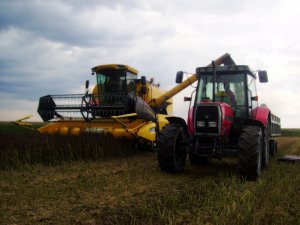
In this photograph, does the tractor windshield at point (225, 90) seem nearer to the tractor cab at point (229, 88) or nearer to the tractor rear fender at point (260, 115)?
the tractor cab at point (229, 88)

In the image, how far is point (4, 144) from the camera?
29.2 feet

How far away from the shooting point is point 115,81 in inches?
527

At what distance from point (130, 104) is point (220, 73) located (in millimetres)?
3332

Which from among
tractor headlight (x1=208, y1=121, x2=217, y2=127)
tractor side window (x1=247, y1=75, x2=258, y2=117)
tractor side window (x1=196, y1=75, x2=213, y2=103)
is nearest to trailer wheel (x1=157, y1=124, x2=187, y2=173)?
tractor headlight (x1=208, y1=121, x2=217, y2=127)

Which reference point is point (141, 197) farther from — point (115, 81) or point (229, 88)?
point (115, 81)

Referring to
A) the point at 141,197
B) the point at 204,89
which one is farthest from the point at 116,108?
the point at 141,197

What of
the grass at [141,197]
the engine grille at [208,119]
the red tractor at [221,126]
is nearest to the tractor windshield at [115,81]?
the red tractor at [221,126]

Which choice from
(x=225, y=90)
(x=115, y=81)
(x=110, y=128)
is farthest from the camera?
(x=115, y=81)

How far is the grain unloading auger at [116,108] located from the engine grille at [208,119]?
2.46m

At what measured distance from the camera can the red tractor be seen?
6676 mm

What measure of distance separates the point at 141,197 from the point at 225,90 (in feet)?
12.1

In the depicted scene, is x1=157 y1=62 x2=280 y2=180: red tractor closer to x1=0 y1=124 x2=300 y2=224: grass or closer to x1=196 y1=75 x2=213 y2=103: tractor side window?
x1=196 y1=75 x2=213 y2=103: tractor side window

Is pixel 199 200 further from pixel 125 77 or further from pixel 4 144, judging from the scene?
pixel 125 77

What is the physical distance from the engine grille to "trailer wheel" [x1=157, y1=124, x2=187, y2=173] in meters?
0.42
